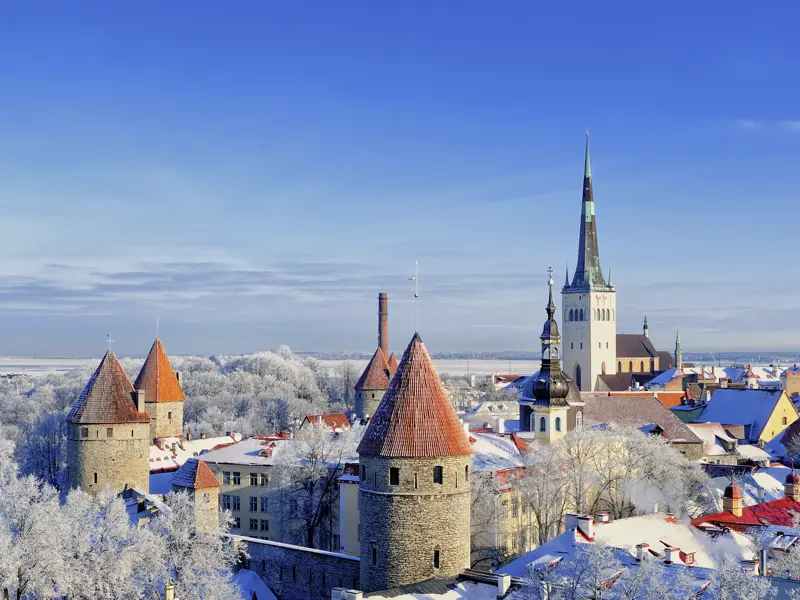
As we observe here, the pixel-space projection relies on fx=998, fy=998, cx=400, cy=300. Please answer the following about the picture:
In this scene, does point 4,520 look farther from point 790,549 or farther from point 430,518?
point 790,549

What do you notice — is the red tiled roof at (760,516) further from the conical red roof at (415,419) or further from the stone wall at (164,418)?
the stone wall at (164,418)

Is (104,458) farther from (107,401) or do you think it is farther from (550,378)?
(550,378)

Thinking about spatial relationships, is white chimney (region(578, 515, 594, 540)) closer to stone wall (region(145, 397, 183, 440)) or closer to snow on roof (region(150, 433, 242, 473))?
snow on roof (region(150, 433, 242, 473))

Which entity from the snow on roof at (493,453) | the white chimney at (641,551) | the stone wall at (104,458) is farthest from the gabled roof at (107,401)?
the white chimney at (641,551)

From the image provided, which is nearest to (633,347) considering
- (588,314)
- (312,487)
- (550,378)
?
(588,314)

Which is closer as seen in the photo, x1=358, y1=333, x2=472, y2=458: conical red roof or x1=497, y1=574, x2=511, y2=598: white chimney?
x1=497, y1=574, x2=511, y2=598: white chimney

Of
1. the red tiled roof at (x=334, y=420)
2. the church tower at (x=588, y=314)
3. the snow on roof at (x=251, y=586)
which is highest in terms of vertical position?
the church tower at (x=588, y=314)

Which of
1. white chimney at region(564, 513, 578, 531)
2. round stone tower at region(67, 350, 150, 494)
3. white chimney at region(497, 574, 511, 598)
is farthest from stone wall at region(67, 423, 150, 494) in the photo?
white chimney at region(497, 574, 511, 598)
